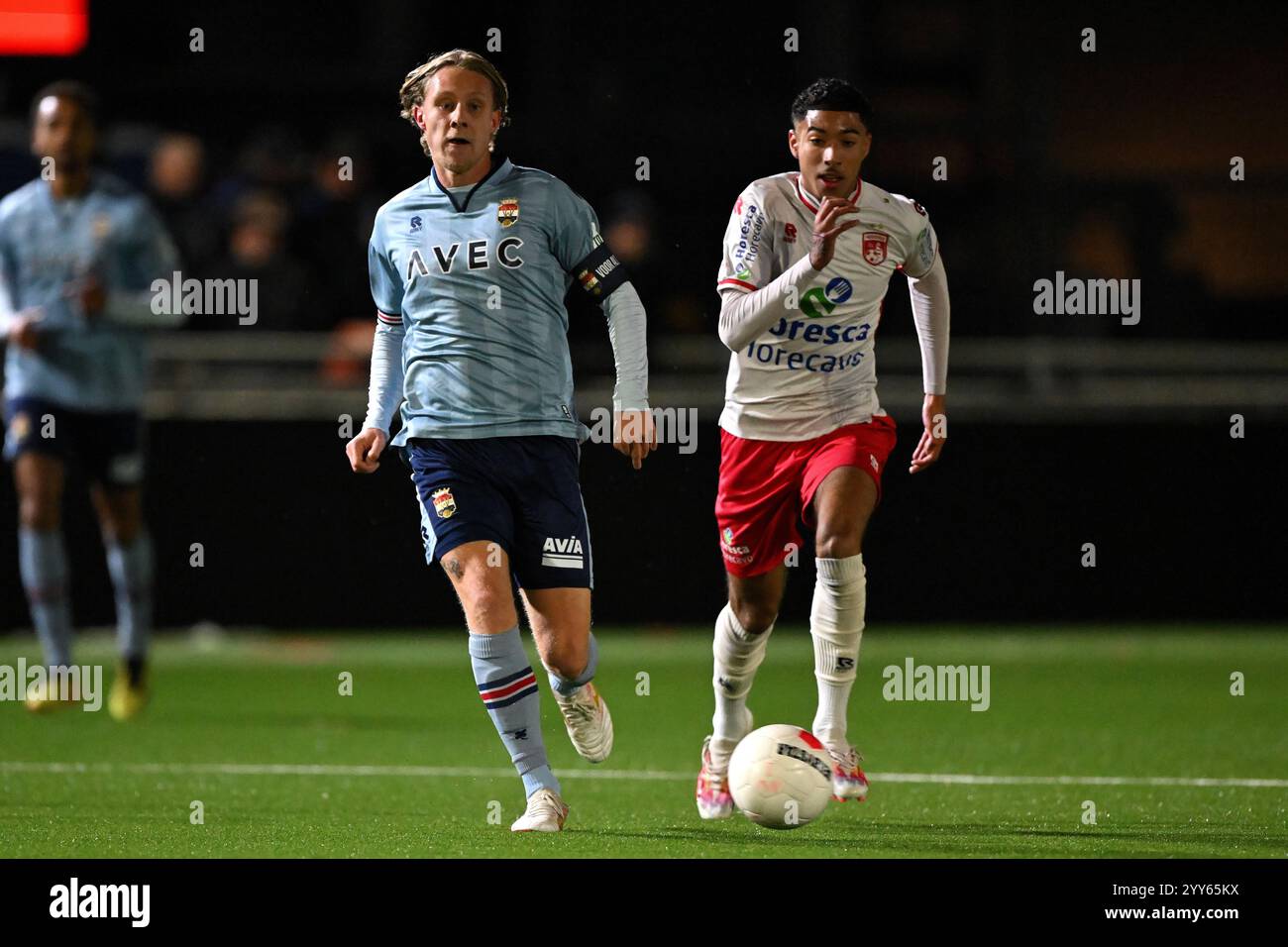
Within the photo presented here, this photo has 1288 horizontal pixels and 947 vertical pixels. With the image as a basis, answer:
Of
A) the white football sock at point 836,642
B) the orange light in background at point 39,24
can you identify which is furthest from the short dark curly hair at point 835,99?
the orange light in background at point 39,24

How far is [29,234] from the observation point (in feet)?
28.4

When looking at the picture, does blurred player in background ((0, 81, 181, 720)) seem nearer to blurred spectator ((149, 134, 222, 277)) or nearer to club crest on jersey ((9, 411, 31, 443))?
club crest on jersey ((9, 411, 31, 443))

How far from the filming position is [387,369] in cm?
627

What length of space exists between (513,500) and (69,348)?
3.37 metres

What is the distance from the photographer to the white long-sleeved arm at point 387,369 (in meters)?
6.24

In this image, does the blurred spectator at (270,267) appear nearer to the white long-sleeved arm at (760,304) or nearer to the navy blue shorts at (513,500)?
the navy blue shorts at (513,500)

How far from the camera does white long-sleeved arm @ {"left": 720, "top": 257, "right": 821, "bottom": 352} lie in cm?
601

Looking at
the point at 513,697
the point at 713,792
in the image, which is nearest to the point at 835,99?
the point at 513,697

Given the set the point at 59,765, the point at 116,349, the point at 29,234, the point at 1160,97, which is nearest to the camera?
the point at 59,765

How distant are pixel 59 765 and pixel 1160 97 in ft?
36.2

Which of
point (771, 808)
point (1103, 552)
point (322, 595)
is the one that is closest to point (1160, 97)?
point (1103, 552)

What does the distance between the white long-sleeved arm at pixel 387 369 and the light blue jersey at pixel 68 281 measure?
2.74m
